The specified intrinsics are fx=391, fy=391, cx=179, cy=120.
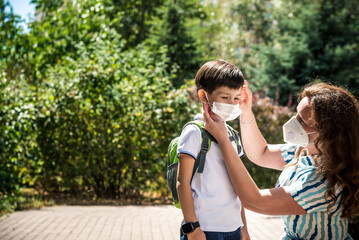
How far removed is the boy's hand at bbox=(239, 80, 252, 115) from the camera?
8.20 feet

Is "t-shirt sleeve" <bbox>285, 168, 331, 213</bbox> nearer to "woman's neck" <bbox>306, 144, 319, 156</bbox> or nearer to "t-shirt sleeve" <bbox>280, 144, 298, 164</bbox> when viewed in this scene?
"woman's neck" <bbox>306, 144, 319, 156</bbox>

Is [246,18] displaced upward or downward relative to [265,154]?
upward

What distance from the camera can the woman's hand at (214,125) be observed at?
2199 millimetres

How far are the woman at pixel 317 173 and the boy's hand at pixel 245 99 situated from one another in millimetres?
310

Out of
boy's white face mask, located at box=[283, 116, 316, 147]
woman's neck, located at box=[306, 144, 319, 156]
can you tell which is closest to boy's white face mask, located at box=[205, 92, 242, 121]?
boy's white face mask, located at box=[283, 116, 316, 147]

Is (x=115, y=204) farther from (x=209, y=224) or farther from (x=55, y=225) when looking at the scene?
(x=209, y=224)

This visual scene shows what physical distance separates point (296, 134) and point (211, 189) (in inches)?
24.5

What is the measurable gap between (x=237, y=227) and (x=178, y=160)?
1.74 ft

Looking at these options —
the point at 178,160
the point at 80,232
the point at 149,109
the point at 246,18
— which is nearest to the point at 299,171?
the point at 178,160

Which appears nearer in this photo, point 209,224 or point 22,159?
point 209,224

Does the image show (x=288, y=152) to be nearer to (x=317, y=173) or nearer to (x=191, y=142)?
(x=317, y=173)

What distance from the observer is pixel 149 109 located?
7273 mm

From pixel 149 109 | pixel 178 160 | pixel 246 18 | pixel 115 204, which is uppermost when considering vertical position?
pixel 246 18

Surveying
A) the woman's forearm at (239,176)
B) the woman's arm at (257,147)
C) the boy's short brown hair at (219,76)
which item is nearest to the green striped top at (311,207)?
the woman's forearm at (239,176)
